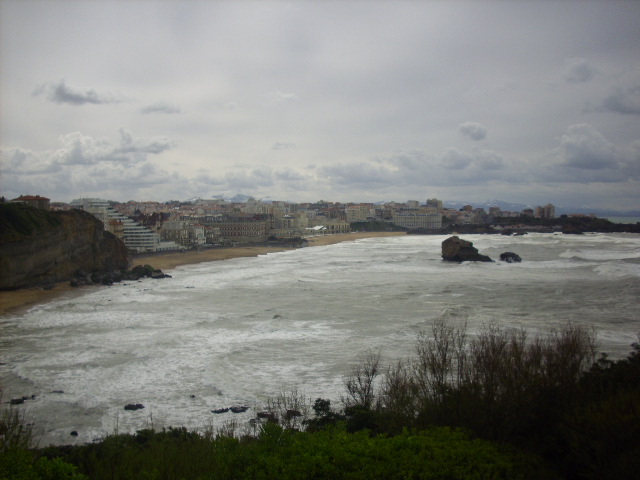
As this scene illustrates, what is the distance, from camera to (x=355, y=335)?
19.3 meters

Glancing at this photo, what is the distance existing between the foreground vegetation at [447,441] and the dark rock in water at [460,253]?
41.0m

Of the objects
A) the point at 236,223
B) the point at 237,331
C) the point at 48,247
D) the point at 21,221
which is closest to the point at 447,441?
the point at 237,331

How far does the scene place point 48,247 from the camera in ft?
113

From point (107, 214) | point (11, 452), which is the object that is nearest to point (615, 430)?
point (11, 452)

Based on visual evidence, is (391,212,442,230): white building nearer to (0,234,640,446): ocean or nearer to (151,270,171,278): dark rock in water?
(0,234,640,446): ocean

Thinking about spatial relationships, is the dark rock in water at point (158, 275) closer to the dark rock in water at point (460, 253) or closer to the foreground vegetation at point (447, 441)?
the dark rock in water at point (460, 253)

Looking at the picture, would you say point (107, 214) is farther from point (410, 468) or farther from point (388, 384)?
point (410, 468)

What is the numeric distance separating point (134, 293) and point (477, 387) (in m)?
27.0

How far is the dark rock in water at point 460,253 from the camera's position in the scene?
50125 millimetres

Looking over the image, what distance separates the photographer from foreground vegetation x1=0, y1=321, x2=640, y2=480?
5.98m

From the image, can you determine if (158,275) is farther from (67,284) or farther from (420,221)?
(420,221)

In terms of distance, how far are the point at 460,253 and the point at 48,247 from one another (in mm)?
35955

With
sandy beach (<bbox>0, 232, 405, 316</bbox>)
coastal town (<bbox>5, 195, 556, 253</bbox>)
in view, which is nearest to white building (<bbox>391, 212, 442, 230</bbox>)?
coastal town (<bbox>5, 195, 556, 253</bbox>)

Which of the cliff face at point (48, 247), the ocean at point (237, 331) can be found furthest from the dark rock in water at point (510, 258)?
the cliff face at point (48, 247)
